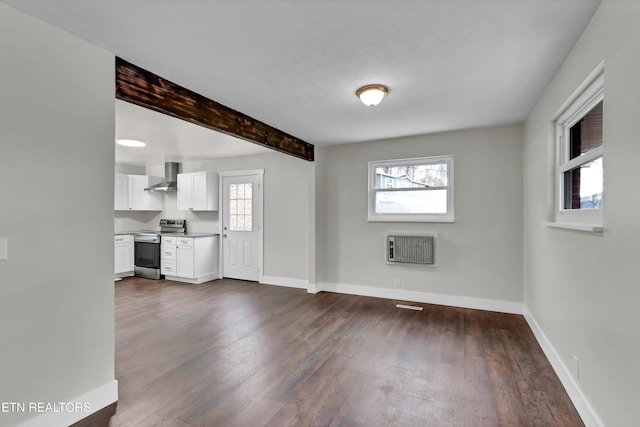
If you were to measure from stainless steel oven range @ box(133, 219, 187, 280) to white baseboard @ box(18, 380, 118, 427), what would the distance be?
14.3 feet

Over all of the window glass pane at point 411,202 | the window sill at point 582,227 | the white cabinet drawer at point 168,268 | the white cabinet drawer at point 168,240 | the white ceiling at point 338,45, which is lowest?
the white cabinet drawer at point 168,268

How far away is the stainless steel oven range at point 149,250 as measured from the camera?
6.08 m

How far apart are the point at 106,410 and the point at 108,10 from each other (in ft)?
7.99

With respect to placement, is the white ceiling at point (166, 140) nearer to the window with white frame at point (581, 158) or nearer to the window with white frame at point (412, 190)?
the window with white frame at point (412, 190)

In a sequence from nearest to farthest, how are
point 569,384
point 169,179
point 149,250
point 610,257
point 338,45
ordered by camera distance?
point 610,257 < point 338,45 < point 569,384 < point 149,250 < point 169,179

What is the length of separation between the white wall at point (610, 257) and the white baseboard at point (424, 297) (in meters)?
1.56

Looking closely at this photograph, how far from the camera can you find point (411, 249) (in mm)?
4422

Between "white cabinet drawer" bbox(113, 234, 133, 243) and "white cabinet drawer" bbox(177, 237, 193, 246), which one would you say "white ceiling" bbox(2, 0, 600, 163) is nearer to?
"white cabinet drawer" bbox(177, 237, 193, 246)

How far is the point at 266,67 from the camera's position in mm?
2385

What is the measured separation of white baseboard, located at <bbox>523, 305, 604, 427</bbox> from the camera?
181 centimetres

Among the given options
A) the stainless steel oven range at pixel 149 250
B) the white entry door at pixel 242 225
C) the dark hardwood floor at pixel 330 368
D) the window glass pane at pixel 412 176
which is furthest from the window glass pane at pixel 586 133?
the stainless steel oven range at pixel 149 250

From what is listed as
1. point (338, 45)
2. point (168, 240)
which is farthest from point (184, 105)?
point (168, 240)

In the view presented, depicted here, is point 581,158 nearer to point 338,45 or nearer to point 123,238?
point 338,45

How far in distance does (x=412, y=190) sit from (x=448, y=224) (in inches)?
27.7
